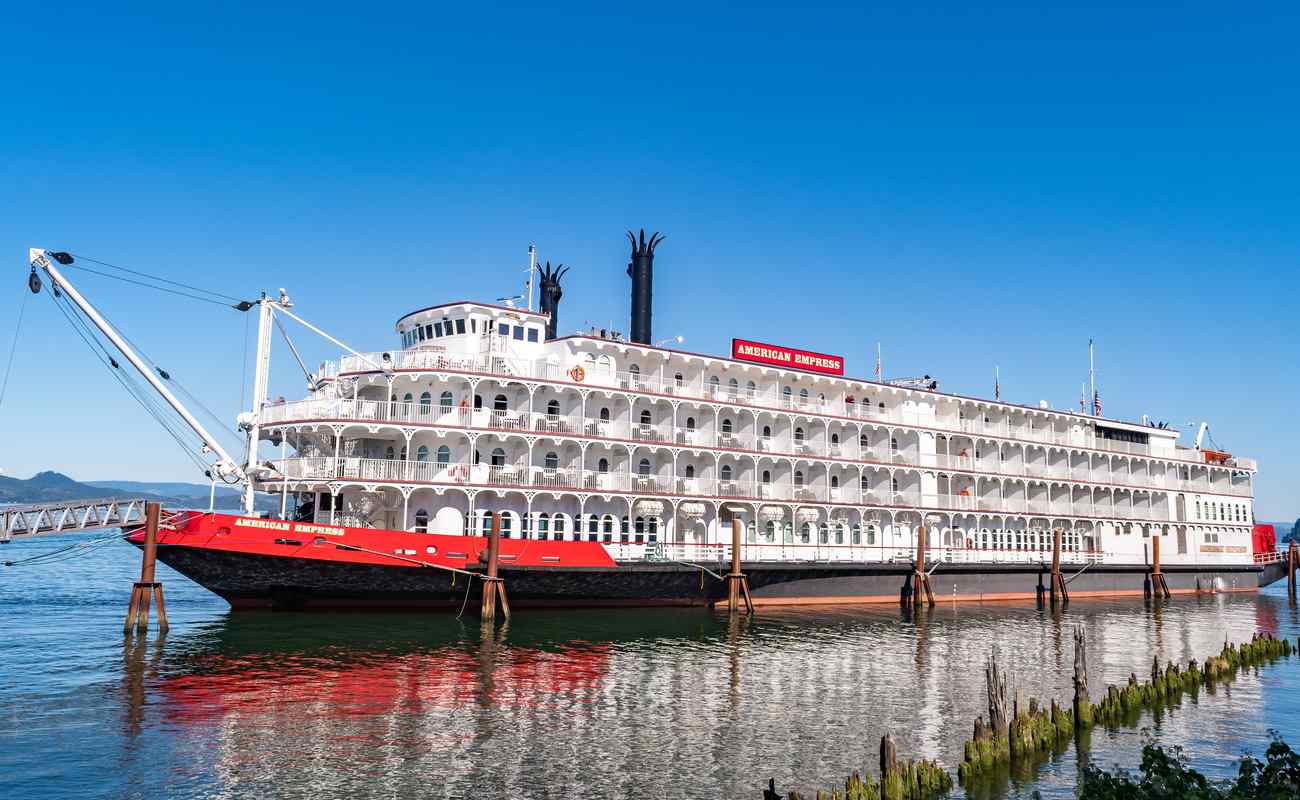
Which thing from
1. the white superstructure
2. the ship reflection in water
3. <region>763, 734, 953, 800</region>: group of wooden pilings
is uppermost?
the white superstructure

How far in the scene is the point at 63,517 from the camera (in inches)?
1119

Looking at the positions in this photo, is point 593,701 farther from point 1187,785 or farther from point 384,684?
point 1187,785

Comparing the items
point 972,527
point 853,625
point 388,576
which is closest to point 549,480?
point 388,576

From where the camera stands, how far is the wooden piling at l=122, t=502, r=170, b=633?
27750mm

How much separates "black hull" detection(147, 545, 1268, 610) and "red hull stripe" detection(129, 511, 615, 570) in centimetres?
28

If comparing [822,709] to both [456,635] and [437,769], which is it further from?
[456,635]

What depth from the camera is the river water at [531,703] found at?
50.2 feet

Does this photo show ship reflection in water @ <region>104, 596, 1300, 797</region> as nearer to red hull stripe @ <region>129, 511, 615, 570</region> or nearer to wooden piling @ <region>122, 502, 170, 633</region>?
wooden piling @ <region>122, 502, 170, 633</region>

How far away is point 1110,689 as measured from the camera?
20594mm

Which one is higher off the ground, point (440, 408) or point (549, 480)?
point (440, 408)

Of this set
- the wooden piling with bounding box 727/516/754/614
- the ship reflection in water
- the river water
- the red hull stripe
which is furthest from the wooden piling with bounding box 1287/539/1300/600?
the red hull stripe

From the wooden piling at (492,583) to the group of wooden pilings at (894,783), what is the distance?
19.0 meters

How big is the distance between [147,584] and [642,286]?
2506cm

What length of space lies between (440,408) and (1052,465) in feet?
129
